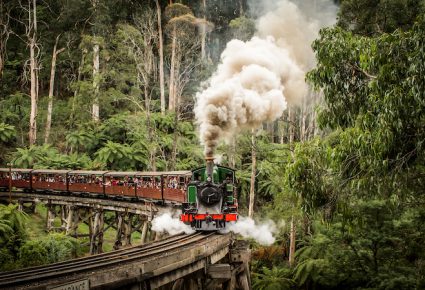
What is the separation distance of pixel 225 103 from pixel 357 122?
6.33 metres

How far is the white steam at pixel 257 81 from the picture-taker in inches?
567

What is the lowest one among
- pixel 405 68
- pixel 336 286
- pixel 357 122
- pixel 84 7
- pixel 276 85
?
pixel 336 286

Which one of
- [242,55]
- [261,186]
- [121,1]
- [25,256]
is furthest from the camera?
[121,1]

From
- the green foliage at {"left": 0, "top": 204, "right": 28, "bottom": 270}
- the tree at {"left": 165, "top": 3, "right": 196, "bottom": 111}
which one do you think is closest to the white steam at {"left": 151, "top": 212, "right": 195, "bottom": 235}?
the green foliage at {"left": 0, "top": 204, "right": 28, "bottom": 270}

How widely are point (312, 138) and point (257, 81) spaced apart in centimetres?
263

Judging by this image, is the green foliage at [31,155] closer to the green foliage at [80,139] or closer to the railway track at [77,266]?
the green foliage at [80,139]

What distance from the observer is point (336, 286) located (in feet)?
49.2

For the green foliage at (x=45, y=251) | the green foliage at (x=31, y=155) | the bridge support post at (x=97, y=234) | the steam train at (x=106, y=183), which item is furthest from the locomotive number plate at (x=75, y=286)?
the green foliage at (x=31, y=155)

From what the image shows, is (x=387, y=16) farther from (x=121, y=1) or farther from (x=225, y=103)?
(x=121, y=1)

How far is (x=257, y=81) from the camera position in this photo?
49.2 ft

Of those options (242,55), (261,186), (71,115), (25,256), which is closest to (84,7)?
(71,115)

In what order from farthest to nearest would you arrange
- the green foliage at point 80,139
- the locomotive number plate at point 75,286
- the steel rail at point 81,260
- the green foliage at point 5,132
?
the green foliage at point 80,139, the green foliage at point 5,132, the steel rail at point 81,260, the locomotive number plate at point 75,286

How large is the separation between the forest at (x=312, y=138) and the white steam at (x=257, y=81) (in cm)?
17

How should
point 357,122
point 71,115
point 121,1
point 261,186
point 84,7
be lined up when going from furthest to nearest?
point 121,1
point 84,7
point 71,115
point 261,186
point 357,122
